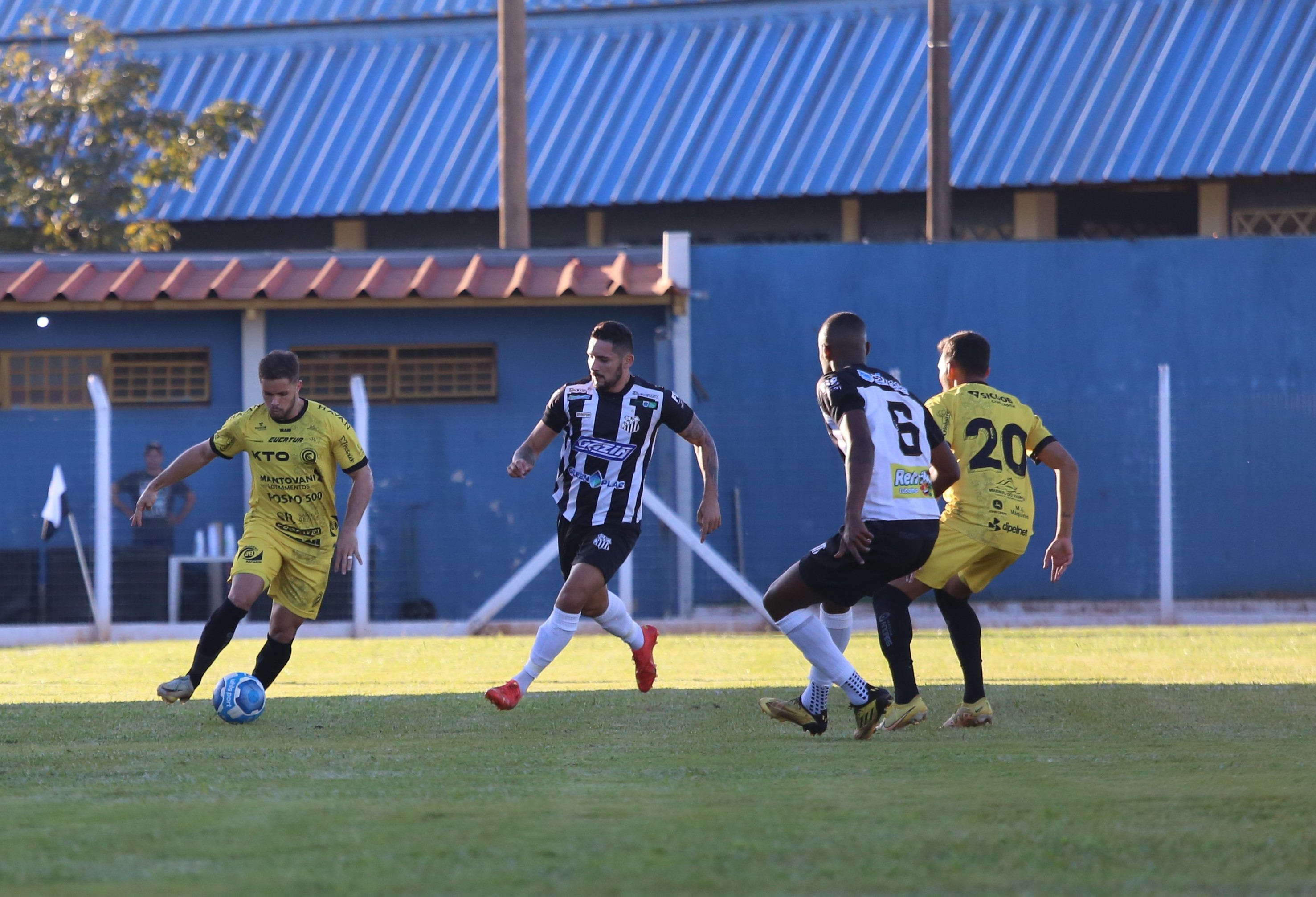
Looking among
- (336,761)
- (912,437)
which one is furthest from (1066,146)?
(336,761)

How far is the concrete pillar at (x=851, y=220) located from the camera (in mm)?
23031

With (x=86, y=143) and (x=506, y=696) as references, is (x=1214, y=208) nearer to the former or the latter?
(x=86, y=143)

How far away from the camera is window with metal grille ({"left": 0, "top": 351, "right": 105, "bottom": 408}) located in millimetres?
17328

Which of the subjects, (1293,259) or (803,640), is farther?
(1293,259)

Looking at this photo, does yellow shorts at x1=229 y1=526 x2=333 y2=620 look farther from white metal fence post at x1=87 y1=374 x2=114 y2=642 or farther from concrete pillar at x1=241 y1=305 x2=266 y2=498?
concrete pillar at x1=241 y1=305 x2=266 y2=498

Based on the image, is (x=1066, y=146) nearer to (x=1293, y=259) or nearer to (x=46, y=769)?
(x=1293, y=259)

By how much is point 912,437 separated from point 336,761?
104 inches

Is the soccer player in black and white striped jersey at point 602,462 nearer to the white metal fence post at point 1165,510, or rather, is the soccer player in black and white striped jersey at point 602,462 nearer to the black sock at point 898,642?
the black sock at point 898,642

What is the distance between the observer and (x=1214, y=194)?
72.1ft

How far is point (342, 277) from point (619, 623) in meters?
9.70

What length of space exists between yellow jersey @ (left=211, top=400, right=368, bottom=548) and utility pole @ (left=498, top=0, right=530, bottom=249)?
33.6ft

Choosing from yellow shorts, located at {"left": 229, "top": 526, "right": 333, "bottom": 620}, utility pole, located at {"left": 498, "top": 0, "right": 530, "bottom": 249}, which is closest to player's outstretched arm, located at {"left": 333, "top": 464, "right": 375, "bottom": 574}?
yellow shorts, located at {"left": 229, "top": 526, "right": 333, "bottom": 620}

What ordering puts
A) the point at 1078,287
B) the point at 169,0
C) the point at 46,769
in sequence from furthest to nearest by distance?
the point at 169,0 → the point at 1078,287 → the point at 46,769

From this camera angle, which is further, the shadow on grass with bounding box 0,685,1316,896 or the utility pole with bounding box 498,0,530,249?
the utility pole with bounding box 498,0,530,249
